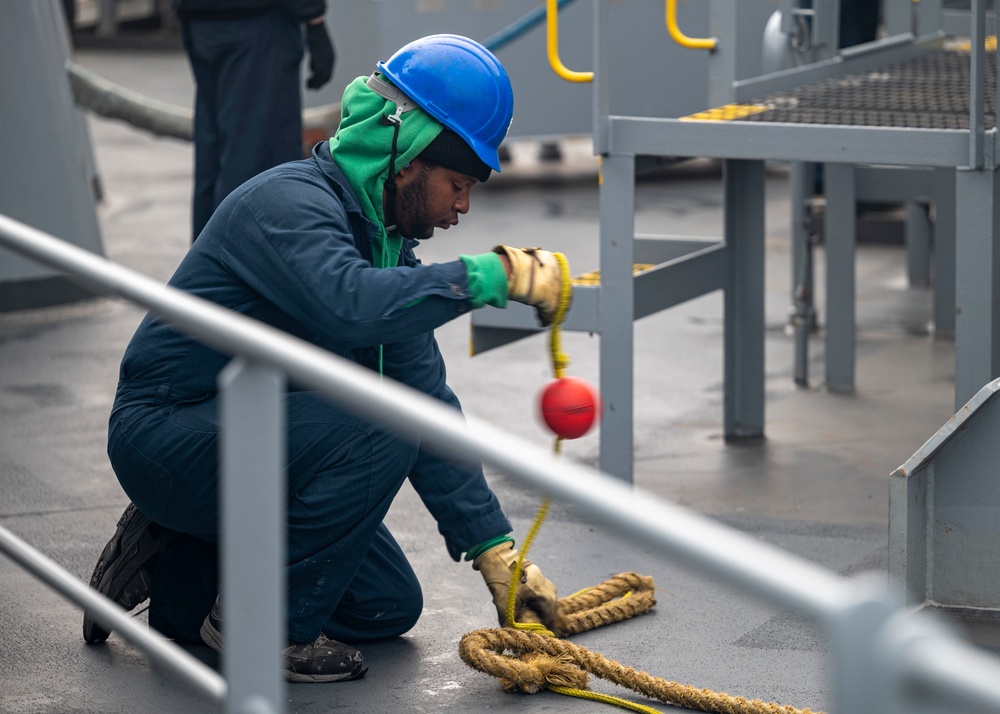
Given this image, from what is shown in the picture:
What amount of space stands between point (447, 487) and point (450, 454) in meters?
1.56

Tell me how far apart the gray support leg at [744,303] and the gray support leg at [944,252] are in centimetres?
115

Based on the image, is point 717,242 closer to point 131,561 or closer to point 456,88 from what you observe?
point 456,88

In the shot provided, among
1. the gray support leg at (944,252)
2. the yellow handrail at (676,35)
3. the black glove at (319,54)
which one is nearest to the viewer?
the yellow handrail at (676,35)

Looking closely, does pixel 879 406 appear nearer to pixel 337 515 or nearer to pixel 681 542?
pixel 337 515

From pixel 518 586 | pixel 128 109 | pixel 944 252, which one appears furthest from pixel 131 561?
pixel 128 109

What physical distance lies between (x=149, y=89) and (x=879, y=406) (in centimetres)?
1124

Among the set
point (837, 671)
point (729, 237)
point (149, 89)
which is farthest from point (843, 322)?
point (149, 89)

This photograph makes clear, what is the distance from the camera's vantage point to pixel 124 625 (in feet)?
6.31

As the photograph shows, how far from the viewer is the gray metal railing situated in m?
1.09

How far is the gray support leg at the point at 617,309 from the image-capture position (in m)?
3.97

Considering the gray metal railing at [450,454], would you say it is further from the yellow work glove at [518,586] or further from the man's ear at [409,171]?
the yellow work glove at [518,586]

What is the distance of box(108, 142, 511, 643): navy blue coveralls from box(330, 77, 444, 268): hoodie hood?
0.10 ft

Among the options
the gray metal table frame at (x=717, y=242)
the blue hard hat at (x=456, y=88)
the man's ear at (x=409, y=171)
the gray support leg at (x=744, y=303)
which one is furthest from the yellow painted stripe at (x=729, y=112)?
the man's ear at (x=409, y=171)

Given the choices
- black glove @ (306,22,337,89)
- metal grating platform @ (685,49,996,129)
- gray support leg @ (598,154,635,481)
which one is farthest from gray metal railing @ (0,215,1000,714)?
black glove @ (306,22,337,89)
